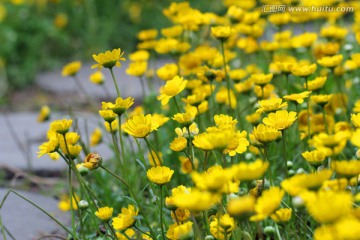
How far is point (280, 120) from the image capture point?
131cm

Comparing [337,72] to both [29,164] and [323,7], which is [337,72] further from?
[29,164]

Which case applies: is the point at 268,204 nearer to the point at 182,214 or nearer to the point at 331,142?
the point at 331,142

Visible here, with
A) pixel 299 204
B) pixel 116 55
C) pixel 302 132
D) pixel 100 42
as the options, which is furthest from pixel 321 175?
pixel 100 42

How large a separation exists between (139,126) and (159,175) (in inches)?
4.4

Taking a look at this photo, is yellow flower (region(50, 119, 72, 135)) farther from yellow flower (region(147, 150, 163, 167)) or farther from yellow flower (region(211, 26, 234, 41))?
yellow flower (region(211, 26, 234, 41))

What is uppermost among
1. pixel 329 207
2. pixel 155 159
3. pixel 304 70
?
pixel 329 207

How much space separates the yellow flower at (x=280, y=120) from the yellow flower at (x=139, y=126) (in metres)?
0.22

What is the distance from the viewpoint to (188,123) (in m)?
1.40

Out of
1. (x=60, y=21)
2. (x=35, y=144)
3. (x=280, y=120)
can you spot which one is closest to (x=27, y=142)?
(x=35, y=144)

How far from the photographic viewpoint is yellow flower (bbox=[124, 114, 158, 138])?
132 centimetres

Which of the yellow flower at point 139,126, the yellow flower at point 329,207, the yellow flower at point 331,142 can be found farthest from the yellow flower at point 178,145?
the yellow flower at point 329,207

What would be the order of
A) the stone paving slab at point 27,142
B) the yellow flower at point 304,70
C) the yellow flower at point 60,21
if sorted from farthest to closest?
the yellow flower at point 60,21 → the stone paving slab at point 27,142 → the yellow flower at point 304,70

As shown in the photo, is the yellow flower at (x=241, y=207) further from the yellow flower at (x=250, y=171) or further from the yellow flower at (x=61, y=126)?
the yellow flower at (x=61, y=126)

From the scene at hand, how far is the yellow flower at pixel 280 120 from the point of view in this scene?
4.25 ft
